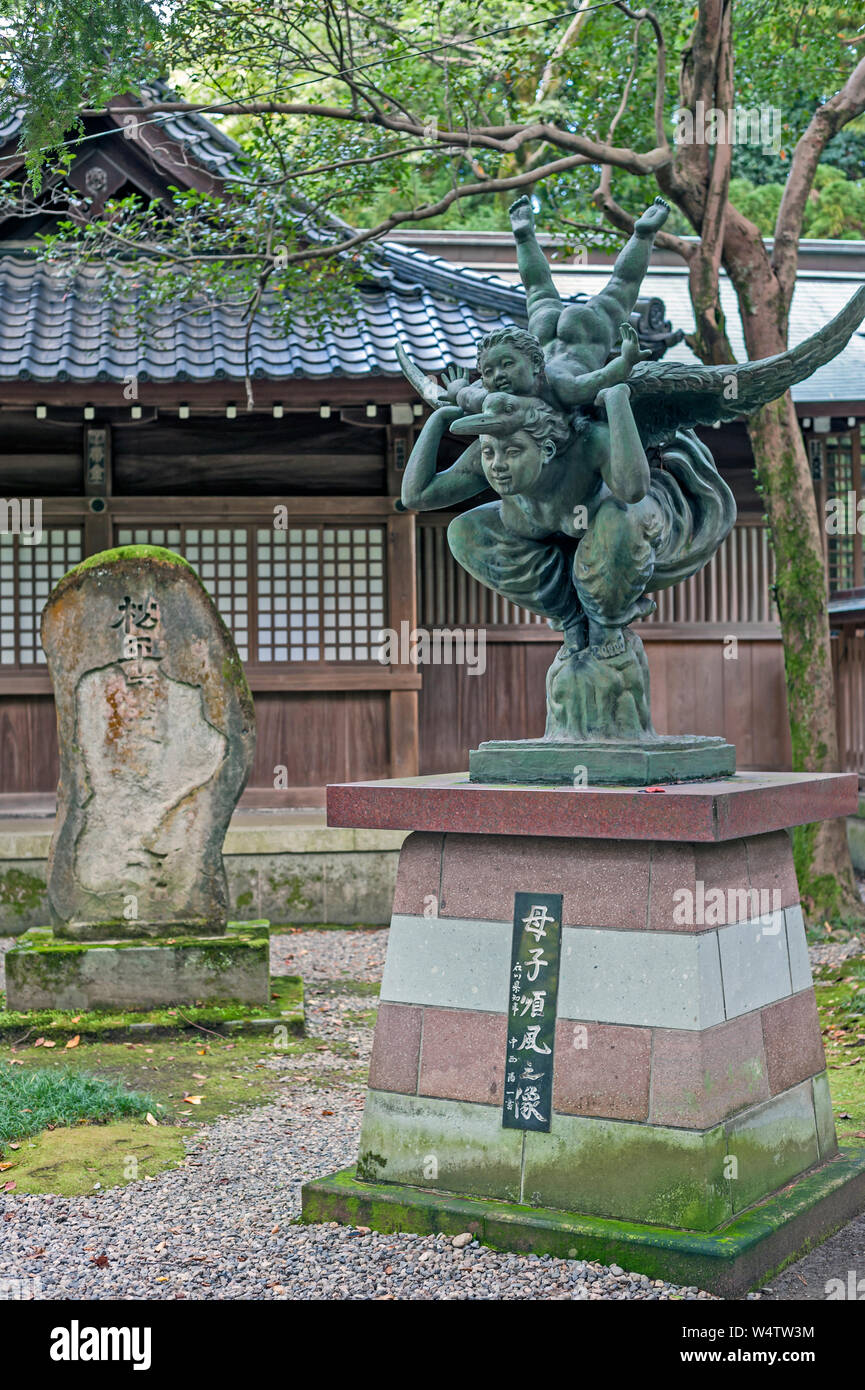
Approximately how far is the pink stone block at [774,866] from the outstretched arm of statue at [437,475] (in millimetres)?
1713

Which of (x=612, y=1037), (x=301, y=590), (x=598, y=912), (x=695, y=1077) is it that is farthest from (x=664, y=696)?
(x=695, y=1077)

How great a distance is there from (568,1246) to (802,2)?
10.2 m

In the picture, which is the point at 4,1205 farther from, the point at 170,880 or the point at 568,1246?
the point at 170,880

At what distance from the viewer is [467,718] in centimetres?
1295

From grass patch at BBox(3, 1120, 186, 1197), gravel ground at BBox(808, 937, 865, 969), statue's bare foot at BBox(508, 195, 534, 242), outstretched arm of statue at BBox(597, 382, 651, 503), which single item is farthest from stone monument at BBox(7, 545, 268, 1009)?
outstretched arm of statue at BBox(597, 382, 651, 503)

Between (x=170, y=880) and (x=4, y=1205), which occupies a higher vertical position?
(x=170, y=880)

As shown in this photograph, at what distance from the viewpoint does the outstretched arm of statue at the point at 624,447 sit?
4395 millimetres

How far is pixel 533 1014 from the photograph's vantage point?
4324mm

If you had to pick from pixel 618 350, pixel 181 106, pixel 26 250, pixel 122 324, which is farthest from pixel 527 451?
pixel 26 250

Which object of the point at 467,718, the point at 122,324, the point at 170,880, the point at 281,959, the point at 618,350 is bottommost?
the point at 281,959

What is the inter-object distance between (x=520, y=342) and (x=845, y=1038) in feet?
16.1

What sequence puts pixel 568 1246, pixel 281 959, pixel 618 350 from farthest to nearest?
pixel 281 959 < pixel 618 350 < pixel 568 1246

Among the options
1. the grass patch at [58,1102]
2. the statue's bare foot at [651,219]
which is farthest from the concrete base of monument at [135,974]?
the statue's bare foot at [651,219]

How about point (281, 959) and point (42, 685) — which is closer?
point (281, 959)
